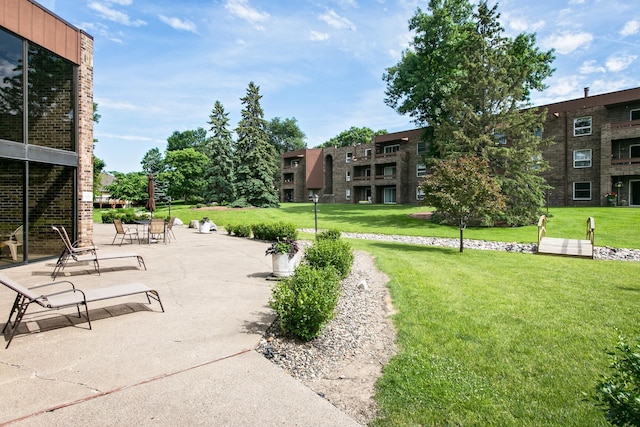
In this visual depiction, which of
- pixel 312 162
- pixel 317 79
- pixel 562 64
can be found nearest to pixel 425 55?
pixel 562 64

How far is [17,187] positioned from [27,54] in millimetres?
3470

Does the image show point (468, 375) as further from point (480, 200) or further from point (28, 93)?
point (28, 93)

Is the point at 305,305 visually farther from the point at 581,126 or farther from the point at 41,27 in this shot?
the point at 581,126

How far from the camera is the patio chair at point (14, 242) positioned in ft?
29.5

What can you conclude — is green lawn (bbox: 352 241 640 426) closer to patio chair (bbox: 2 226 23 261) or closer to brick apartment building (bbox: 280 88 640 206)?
patio chair (bbox: 2 226 23 261)

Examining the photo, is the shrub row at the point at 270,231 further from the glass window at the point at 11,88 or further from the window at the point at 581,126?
the window at the point at 581,126

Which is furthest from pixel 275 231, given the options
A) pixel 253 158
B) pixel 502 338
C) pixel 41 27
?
pixel 253 158

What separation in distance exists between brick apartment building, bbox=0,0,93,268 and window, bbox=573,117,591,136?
32742 mm

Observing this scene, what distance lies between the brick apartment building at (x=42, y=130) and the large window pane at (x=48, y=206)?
22 millimetres

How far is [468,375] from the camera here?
364 cm

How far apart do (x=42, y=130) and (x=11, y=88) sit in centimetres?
125

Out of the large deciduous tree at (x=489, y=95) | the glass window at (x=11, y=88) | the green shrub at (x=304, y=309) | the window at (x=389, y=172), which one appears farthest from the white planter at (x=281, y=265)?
the window at (x=389, y=172)

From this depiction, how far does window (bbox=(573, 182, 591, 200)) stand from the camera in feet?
91.0

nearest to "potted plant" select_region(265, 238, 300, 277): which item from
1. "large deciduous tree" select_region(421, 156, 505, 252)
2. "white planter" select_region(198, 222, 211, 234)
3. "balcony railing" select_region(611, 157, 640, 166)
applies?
"large deciduous tree" select_region(421, 156, 505, 252)
